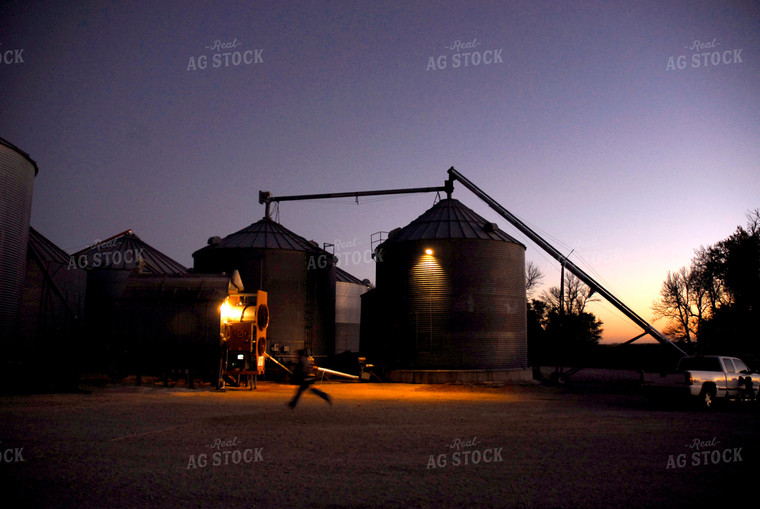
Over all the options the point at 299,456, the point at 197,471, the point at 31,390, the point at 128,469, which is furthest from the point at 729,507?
the point at 31,390

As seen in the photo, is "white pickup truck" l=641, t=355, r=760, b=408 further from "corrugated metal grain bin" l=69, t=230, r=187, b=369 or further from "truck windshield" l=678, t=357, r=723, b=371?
"corrugated metal grain bin" l=69, t=230, r=187, b=369

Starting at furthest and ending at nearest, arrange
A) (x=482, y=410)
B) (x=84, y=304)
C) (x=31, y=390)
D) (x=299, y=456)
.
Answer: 1. (x=84, y=304)
2. (x=31, y=390)
3. (x=482, y=410)
4. (x=299, y=456)

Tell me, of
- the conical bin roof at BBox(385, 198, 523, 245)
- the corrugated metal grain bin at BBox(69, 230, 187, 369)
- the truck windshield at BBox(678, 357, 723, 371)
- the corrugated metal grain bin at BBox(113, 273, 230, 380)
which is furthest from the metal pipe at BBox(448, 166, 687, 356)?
the corrugated metal grain bin at BBox(69, 230, 187, 369)

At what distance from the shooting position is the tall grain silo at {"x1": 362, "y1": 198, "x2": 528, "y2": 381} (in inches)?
1284

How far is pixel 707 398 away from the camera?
19.1 meters

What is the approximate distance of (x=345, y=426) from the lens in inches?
563

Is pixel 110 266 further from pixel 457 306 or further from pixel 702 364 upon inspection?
pixel 702 364

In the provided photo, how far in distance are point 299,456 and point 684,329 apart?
59.7m

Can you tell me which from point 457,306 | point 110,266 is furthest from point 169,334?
point 110,266

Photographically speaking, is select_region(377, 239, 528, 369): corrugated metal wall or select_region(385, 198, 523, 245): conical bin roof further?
select_region(385, 198, 523, 245): conical bin roof

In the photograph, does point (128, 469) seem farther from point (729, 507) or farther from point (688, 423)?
point (688, 423)

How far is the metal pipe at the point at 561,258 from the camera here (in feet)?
112

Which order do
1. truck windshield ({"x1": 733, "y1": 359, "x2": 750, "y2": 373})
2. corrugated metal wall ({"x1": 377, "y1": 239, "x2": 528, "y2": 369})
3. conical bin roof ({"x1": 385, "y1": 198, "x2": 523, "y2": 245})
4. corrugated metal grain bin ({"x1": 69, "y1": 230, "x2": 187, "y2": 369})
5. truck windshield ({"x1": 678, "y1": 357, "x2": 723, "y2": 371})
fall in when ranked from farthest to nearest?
corrugated metal grain bin ({"x1": 69, "y1": 230, "x2": 187, "y2": 369}) < conical bin roof ({"x1": 385, "y1": 198, "x2": 523, "y2": 245}) < corrugated metal wall ({"x1": 377, "y1": 239, "x2": 528, "y2": 369}) < truck windshield ({"x1": 733, "y1": 359, "x2": 750, "y2": 373}) < truck windshield ({"x1": 678, "y1": 357, "x2": 723, "y2": 371})

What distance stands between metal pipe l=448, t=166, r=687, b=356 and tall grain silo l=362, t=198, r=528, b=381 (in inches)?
101
